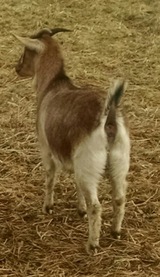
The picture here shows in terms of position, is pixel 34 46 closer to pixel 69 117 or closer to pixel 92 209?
pixel 69 117

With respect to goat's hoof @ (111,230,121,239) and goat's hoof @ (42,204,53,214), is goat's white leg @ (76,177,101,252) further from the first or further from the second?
goat's hoof @ (42,204,53,214)

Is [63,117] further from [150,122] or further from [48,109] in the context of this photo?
[150,122]

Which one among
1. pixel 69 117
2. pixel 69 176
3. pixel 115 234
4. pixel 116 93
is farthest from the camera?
pixel 69 176

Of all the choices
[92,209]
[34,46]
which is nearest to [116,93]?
[92,209]

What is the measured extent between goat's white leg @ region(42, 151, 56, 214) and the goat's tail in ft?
2.85

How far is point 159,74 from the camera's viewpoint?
693cm

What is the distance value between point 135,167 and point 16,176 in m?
1.00

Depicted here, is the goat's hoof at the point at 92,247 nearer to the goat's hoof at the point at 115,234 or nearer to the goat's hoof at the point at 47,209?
the goat's hoof at the point at 115,234

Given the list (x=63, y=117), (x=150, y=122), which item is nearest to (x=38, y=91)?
(x=63, y=117)

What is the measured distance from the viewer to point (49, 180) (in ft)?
14.0

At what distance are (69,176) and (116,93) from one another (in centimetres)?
150

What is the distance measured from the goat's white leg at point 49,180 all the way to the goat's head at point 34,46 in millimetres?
851

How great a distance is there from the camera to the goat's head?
14.9ft

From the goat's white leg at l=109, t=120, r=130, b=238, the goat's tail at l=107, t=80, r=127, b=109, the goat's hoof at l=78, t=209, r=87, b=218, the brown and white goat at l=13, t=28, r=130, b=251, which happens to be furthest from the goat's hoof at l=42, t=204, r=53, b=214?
the goat's tail at l=107, t=80, r=127, b=109
